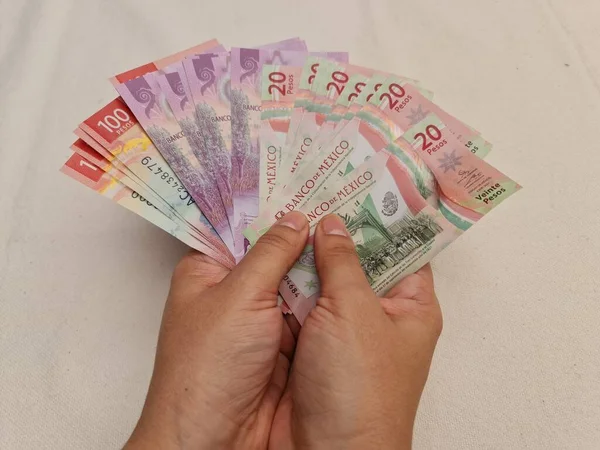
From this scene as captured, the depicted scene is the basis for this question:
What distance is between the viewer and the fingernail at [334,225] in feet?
2.25

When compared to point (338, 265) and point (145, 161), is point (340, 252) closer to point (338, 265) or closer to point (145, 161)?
point (338, 265)

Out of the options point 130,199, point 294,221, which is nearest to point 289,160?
point 294,221

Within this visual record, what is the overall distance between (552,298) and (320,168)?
1.36ft

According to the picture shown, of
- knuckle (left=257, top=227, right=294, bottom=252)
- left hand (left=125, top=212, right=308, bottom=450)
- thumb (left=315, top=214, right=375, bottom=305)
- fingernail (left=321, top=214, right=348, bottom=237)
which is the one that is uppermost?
fingernail (left=321, top=214, right=348, bottom=237)

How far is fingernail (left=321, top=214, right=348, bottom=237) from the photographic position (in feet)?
2.25

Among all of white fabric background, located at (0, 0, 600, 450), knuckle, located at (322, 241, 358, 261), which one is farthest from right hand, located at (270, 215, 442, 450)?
white fabric background, located at (0, 0, 600, 450)

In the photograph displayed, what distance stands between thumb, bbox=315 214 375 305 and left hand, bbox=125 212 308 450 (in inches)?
1.2

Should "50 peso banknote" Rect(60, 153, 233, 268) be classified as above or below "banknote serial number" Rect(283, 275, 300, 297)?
below

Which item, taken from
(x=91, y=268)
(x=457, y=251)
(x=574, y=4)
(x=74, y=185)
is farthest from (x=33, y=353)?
(x=574, y=4)

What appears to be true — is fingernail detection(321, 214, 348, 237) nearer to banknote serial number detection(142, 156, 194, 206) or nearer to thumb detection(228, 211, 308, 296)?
thumb detection(228, 211, 308, 296)

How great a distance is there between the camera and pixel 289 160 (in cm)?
75

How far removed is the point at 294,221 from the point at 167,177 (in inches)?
8.0

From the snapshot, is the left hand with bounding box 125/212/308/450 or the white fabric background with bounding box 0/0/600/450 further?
the white fabric background with bounding box 0/0/600/450

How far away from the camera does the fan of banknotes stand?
72 cm
